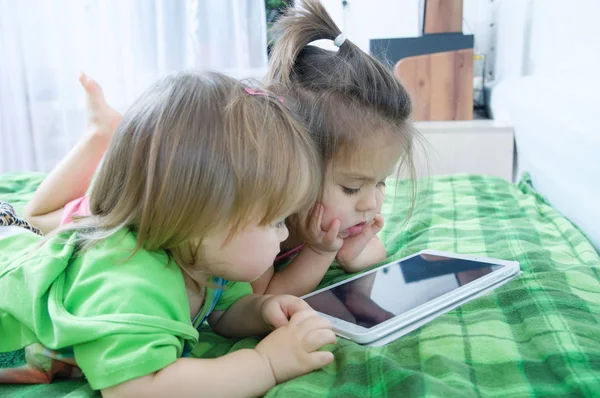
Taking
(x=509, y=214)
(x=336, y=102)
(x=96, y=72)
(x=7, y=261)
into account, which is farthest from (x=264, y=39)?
(x=7, y=261)

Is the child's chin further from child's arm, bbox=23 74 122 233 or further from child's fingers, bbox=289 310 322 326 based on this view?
child's arm, bbox=23 74 122 233

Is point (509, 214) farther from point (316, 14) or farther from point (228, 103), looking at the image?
point (228, 103)

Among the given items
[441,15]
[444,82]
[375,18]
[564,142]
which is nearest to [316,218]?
[564,142]

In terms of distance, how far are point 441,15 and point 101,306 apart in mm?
1923

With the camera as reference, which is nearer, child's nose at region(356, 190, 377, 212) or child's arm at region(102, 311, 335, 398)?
child's arm at region(102, 311, 335, 398)

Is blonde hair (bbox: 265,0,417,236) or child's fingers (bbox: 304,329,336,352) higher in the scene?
blonde hair (bbox: 265,0,417,236)

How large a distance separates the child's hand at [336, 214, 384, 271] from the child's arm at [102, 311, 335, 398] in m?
0.27

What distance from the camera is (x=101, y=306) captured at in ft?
1.69

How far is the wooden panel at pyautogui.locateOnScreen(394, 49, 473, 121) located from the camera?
2.10 metres

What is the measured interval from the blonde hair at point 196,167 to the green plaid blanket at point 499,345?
160 millimetres

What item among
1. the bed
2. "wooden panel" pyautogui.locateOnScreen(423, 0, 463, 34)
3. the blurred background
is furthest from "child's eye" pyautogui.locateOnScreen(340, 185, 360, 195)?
"wooden panel" pyautogui.locateOnScreen(423, 0, 463, 34)

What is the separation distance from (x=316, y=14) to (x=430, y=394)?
58 centimetres

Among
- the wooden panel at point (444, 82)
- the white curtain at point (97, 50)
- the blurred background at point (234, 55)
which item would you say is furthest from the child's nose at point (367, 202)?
the white curtain at point (97, 50)

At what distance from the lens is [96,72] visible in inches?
94.3
